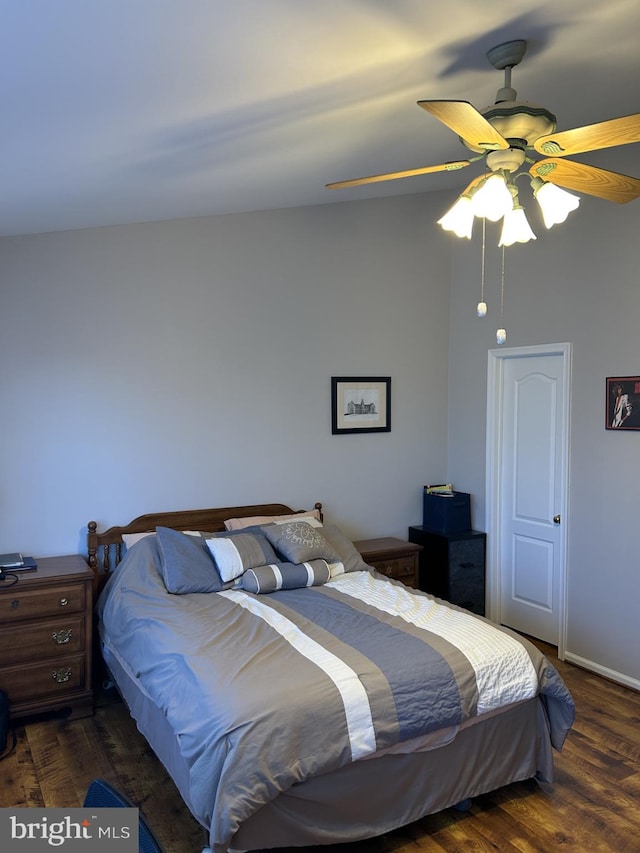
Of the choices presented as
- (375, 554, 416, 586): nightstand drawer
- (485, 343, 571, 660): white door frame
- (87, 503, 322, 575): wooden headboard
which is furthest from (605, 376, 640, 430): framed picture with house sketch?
(87, 503, 322, 575): wooden headboard

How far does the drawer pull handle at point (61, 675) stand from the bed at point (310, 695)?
0.19 m

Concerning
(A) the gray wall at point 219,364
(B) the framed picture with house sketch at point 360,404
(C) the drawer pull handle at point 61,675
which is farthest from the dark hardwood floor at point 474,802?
(B) the framed picture with house sketch at point 360,404

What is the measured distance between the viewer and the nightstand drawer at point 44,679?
10.4ft

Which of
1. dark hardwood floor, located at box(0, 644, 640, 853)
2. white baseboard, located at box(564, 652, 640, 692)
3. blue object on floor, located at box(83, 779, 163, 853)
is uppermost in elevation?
blue object on floor, located at box(83, 779, 163, 853)

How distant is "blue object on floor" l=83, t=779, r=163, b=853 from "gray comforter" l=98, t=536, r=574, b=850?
947 mm

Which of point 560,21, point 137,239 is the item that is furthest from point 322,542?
point 560,21

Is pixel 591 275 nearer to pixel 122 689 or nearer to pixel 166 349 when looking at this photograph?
pixel 166 349

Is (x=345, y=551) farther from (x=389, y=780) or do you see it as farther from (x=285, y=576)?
(x=389, y=780)

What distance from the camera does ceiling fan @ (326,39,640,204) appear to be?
189 centimetres

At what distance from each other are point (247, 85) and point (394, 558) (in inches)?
122

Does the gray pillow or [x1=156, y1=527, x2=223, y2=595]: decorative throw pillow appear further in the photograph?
the gray pillow

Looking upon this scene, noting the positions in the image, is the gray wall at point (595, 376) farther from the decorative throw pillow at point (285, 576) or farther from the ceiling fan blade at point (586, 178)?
the decorative throw pillow at point (285, 576)

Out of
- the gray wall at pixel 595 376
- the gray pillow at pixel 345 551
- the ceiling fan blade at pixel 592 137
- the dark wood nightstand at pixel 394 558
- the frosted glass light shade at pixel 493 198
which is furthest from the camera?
the dark wood nightstand at pixel 394 558

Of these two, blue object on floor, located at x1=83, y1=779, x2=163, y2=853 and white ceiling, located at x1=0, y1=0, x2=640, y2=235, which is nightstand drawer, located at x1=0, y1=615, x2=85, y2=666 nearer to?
white ceiling, located at x1=0, y1=0, x2=640, y2=235
